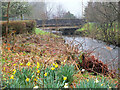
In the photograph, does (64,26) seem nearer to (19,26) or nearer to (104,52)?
(19,26)

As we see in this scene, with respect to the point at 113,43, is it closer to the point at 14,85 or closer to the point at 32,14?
the point at 32,14

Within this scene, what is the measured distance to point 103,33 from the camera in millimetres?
7215

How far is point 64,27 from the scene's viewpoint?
26.0ft

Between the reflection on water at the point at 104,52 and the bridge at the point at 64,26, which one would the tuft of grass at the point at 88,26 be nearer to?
the bridge at the point at 64,26

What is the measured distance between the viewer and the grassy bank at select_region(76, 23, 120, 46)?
5676mm

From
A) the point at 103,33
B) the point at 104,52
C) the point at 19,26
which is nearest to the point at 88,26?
the point at 103,33

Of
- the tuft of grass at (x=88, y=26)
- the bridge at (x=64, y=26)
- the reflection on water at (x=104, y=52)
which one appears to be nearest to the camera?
the reflection on water at (x=104, y=52)

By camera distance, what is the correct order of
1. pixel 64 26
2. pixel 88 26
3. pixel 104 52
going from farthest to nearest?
pixel 88 26, pixel 64 26, pixel 104 52

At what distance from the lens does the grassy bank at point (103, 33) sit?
5.68 m

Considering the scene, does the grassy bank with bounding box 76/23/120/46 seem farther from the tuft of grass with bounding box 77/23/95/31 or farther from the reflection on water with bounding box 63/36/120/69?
the reflection on water with bounding box 63/36/120/69

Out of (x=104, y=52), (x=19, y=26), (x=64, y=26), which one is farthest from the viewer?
(x=64, y=26)

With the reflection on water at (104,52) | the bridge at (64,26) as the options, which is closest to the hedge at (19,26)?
the bridge at (64,26)

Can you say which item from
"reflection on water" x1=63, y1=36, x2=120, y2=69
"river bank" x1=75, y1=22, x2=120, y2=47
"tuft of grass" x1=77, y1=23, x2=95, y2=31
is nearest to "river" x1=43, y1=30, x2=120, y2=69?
"reflection on water" x1=63, y1=36, x2=120, y2=69

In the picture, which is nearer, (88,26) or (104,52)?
(104,52)
